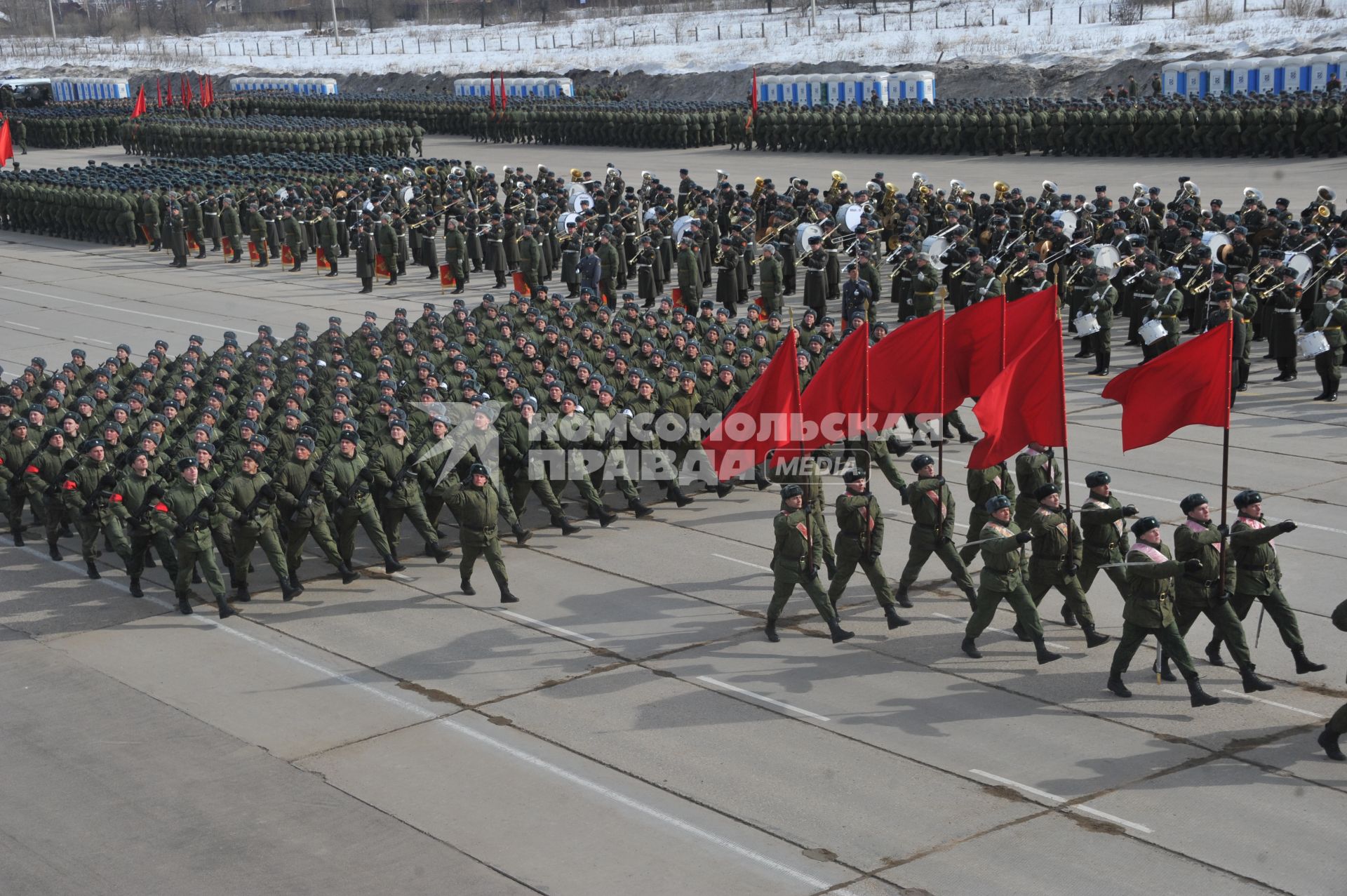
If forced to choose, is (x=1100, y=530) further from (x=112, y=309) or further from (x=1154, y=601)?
(x=112, y=309)

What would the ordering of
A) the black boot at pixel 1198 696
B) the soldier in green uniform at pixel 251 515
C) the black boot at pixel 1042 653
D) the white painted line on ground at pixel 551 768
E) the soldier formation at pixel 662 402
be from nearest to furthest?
the white painted line on ground at pixel 551 768 < the black boot at pixel 1198 696 < the black boot at pixel 1042 653 < the soldier formation at pixel 662 402 < the soldier in green uniform at pixel 251 515

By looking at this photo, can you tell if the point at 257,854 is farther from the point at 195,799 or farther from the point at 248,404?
the point at 248,404

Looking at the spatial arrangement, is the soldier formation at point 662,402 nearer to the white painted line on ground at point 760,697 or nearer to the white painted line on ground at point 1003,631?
the white painted line on ground at point 1003,631

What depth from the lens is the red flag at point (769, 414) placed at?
13.3 m

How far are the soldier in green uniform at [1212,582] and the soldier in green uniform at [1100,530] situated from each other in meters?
0.69

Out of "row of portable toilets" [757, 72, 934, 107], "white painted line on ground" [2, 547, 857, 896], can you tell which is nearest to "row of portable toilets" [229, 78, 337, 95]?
"row of portable toilets" [757, 72, 934, 107]

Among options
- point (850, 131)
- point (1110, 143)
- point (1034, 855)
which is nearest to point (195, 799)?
point (1034, 855)

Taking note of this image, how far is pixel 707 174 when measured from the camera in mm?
45781

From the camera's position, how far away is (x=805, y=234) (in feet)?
95.3

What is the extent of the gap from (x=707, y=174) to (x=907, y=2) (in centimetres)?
3978

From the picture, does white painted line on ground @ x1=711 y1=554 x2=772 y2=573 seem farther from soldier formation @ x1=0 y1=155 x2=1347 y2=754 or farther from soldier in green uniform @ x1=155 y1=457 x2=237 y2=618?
soldier in green uniform @ x1=155 y1=457 x2=237 y2=618

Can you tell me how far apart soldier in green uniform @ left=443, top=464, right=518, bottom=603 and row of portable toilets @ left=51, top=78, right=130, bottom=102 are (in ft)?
241

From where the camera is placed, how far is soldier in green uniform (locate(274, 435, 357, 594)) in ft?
48.1

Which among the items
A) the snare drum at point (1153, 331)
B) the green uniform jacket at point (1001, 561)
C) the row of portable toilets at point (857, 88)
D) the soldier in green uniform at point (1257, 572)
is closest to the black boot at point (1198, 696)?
the soldier in green uniform at point (1257, 572)
